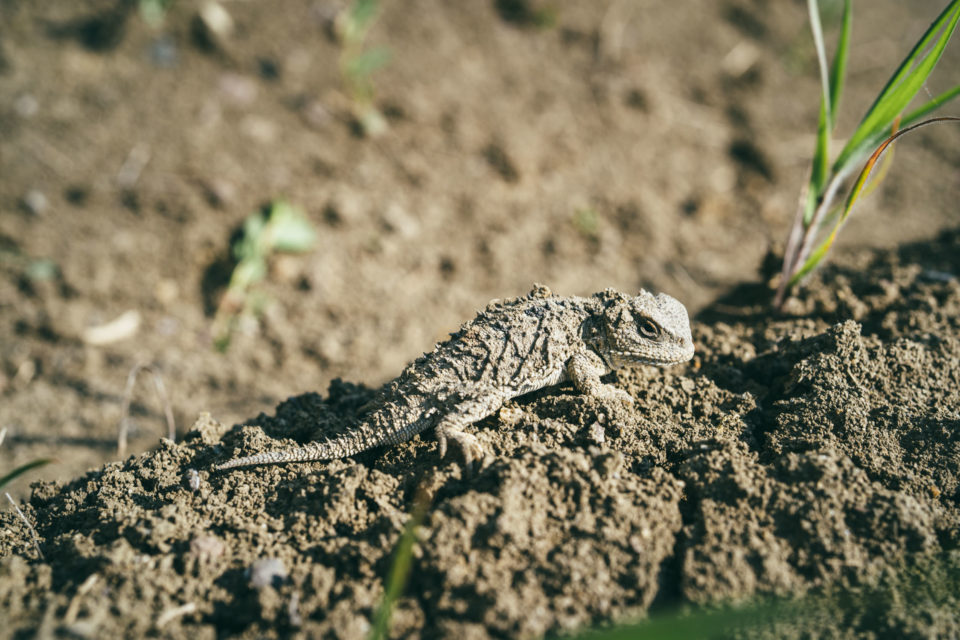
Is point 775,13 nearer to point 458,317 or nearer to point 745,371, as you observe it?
point 458,317

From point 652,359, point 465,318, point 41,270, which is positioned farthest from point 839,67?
point 41,270

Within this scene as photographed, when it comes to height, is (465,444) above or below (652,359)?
below

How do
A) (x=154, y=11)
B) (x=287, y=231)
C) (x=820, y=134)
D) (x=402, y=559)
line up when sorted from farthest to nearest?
(x=154, y=11) < (x=287, y=231) < (x=820, y=134) < (x=402, y=559)

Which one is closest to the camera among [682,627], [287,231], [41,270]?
[682,627]

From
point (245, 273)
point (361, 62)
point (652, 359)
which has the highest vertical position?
point (361, 62)

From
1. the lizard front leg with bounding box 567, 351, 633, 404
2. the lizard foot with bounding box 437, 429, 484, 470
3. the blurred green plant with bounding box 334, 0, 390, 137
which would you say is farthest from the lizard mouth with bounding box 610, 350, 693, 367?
the blurred green plant with bounding box 334, 0, 390, 137

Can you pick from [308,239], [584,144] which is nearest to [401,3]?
[584,144]

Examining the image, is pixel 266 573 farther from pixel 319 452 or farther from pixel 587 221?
pixel 587 221

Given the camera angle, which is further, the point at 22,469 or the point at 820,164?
the point at 820,164
